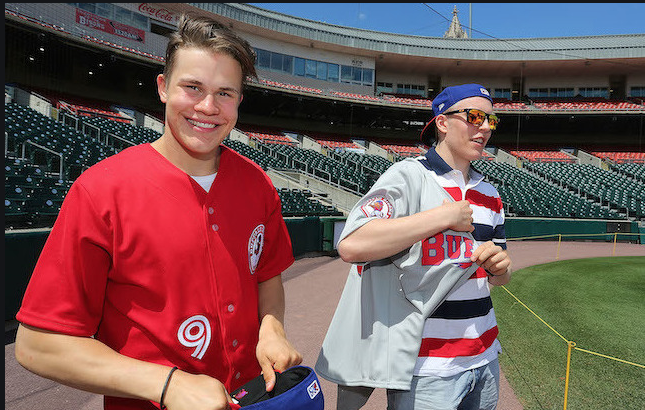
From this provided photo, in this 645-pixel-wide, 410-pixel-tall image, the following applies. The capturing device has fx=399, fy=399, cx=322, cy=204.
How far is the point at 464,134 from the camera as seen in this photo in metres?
1.94

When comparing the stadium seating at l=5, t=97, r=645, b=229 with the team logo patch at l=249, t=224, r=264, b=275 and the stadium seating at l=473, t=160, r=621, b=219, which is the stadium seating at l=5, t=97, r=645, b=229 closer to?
the stadium seating at l=473, t=160, r=621, b=219

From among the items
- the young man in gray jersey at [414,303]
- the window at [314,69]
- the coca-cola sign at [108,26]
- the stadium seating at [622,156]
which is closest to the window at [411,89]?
the window at [314,69]

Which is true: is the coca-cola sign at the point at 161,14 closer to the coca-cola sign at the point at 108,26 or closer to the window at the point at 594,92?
the coca-cola sign at the point at 108,26

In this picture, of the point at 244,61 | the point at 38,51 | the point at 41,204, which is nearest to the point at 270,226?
the point at 244,61

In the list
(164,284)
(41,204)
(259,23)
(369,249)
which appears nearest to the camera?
(164,284)

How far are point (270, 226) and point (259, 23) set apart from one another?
34.0 meters

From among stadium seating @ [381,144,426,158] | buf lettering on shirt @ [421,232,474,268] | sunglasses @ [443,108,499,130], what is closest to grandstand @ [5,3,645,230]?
stadium seating @ [381,144,426,158]

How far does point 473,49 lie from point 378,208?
39368mm

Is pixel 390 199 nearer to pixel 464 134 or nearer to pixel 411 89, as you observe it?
pixel 464 134

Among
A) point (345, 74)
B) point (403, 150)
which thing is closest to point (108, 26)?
point (345, 74)

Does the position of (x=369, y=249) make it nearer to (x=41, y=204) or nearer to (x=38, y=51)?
(x=41, y=204)

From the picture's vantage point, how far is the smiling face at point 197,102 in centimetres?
128

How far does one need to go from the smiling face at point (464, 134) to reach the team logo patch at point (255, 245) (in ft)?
3.40

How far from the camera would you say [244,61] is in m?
1.37
